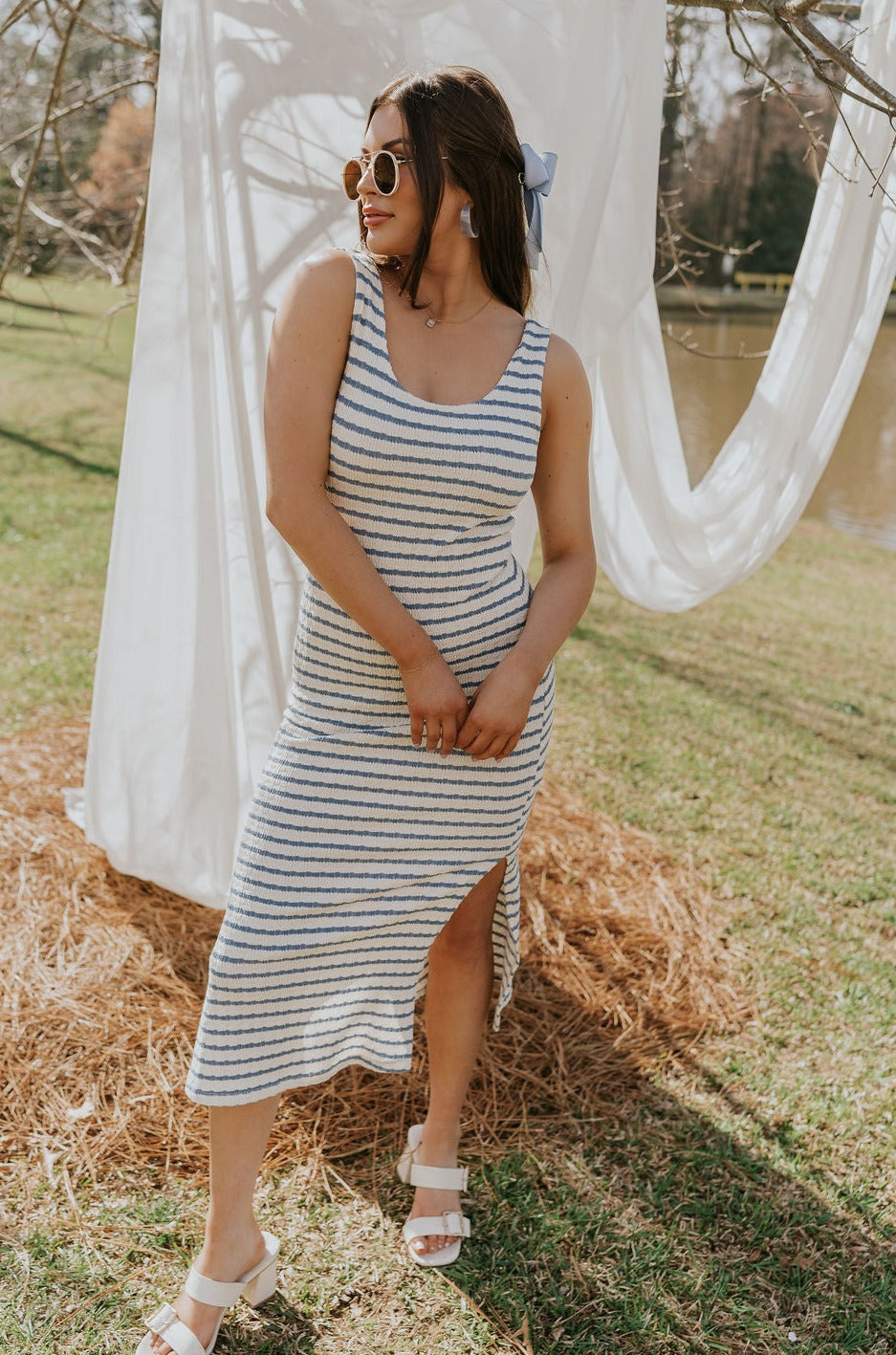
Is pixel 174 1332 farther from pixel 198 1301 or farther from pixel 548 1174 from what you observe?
pixel 548 1174

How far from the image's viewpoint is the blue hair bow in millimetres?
1781

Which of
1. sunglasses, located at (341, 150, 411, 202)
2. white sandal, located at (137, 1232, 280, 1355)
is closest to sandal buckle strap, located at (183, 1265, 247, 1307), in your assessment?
white sandal, located at (137, 1232, 280, 1355)

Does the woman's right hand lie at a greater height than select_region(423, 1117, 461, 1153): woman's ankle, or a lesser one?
greater

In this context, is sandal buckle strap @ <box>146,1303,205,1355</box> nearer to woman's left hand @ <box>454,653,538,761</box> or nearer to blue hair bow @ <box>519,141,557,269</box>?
woman's left hand @ <box>454,653,538,761</box>

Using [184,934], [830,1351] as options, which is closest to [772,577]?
[184,934]

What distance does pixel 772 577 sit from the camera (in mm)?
8336

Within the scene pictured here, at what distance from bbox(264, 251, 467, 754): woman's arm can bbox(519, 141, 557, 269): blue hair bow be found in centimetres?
31

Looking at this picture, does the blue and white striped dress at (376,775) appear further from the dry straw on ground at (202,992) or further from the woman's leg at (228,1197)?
the dry straw on ground at (202,992)

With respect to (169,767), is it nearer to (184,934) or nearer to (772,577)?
(184,934)

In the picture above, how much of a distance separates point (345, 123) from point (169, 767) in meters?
1.49

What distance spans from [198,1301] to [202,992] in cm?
100

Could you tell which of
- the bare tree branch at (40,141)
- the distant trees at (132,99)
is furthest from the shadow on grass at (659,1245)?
the bare tree branch at (40,141)

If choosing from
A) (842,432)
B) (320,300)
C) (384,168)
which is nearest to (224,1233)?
(320,300)

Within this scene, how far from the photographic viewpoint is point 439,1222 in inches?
85.2
